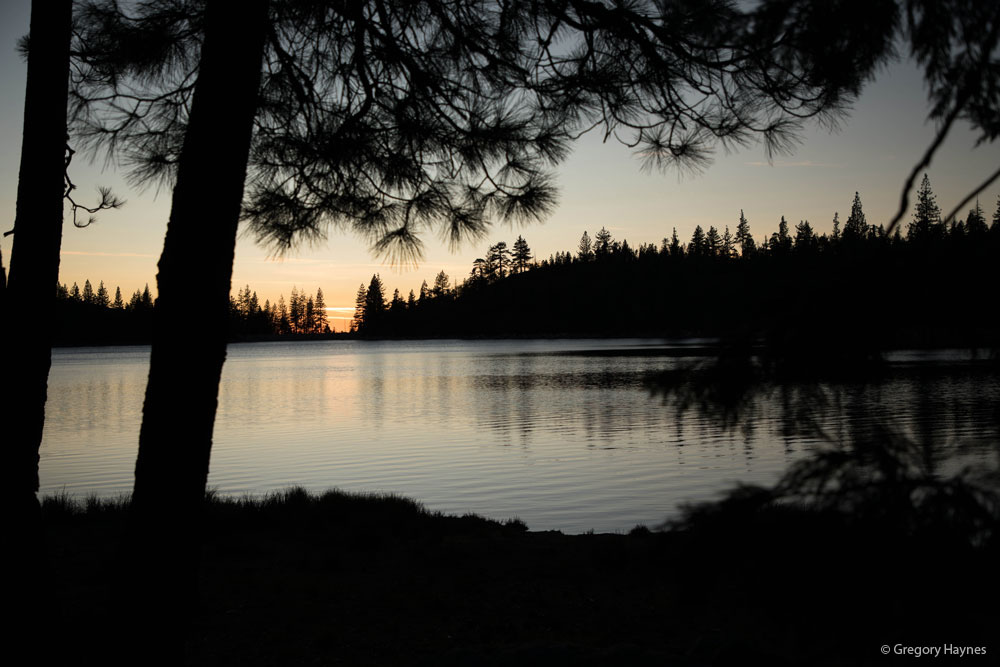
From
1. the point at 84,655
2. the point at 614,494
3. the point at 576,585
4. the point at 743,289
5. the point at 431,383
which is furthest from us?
the point at 431,383

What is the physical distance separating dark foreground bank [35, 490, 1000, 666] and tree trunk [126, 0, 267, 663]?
304 millimetres

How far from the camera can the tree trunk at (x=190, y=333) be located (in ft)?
10.9

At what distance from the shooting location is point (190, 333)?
334 cm

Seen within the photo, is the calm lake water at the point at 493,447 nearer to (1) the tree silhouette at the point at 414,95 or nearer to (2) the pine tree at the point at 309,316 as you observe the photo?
(1) the tree silhouette at the point at 414,95

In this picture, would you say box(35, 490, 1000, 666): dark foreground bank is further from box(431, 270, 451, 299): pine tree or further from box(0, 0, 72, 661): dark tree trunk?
box(431, 270, 451, 299): pine tree

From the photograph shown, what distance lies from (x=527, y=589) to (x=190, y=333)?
3.90 meters

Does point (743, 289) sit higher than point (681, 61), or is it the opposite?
point (681, 61)

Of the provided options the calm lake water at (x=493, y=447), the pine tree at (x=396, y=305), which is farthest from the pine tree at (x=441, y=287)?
the calm lake water at (x=493, y=447)

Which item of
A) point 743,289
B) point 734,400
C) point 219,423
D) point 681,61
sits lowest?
point 219,423

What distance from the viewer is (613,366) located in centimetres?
4950

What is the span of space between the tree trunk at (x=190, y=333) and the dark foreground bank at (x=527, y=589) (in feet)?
1.00

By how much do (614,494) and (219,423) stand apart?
1661 cm

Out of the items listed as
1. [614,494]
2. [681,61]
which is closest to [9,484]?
[681,61]

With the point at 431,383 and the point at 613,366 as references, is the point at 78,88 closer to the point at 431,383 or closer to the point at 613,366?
the point at 431,383
